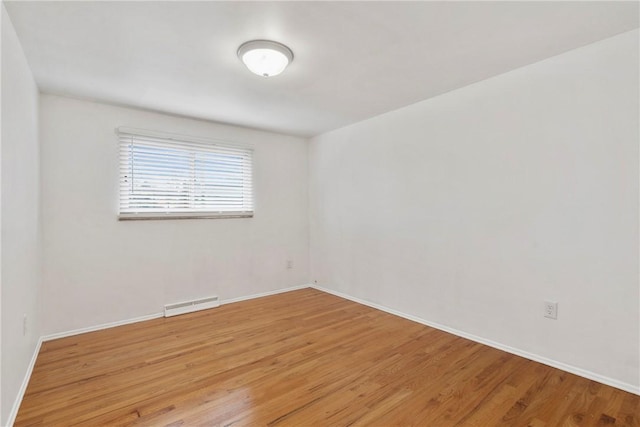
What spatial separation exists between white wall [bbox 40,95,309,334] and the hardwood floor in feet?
1.32

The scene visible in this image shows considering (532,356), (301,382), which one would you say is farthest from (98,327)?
(532,356)

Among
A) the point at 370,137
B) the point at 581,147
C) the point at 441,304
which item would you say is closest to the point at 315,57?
the point at 370,137

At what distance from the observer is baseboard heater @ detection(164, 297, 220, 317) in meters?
3.48

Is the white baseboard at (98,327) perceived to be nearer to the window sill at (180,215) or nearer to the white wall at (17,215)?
the white wall at (17,215)

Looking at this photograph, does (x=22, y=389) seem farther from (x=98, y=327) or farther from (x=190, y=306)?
(x=190, y=306)

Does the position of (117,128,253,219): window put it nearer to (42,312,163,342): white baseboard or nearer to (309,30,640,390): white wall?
(42,312,163,342): white baseboard

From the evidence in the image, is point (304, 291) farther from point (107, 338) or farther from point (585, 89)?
point (585, 89)

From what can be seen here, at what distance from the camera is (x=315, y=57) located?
7.36 ft

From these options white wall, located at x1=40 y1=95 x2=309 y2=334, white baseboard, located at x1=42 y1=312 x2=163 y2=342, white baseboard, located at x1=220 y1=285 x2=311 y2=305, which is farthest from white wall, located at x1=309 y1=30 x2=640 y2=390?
white baseboard, located at x1=42 y1=312 x2=163 y2=342

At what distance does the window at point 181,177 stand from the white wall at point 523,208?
1.71 meters

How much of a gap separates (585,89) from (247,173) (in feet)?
11.4

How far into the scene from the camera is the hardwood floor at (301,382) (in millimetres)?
1778

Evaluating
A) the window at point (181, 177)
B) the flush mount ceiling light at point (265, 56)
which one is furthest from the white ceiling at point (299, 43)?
the window at point (181, 177)

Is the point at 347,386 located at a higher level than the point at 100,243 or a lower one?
lower
